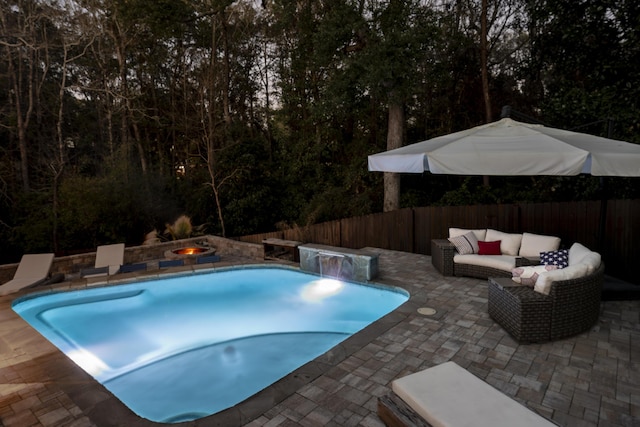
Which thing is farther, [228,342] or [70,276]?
[70,276]

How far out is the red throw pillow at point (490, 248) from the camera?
6.72 metres

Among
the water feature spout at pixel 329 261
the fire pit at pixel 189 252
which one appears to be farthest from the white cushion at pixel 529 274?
the fire pit at pixel 189 252

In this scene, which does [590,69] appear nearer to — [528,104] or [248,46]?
[528,104]

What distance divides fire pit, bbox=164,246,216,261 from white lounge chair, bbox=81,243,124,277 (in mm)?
1308

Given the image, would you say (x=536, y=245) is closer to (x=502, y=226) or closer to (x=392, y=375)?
(x=502, y=226)

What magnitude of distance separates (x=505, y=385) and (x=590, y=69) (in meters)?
9.51

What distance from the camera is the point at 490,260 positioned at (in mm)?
6379

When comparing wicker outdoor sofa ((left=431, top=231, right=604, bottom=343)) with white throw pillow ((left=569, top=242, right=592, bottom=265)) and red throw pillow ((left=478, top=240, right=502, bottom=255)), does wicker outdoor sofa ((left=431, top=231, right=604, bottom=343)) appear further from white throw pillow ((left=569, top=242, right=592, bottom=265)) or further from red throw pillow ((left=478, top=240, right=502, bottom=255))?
red throw pillow ((left=478, top=240, right=502, bottom=255))

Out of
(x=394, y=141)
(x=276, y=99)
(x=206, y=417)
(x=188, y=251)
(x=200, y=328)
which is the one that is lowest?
(x=200, y=328)

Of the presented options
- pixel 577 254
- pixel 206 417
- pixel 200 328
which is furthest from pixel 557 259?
pixel 200 328

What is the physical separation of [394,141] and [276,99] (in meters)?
7.79

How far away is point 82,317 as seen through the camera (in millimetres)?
6797

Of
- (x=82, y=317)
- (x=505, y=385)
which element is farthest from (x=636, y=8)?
(x=82, y=317)

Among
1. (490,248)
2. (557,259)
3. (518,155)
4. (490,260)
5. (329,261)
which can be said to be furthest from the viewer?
(329,261)
